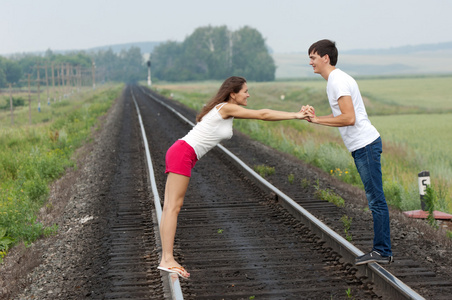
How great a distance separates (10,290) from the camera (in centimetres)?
573

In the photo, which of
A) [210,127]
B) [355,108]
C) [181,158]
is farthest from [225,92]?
[355,108]

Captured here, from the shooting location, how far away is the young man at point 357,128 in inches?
208

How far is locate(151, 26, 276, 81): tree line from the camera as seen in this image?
14862cm

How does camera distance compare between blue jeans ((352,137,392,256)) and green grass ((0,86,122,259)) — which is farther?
green grass ((0,86,122,259))

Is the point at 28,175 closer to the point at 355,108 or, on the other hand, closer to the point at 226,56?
the point at 355,108

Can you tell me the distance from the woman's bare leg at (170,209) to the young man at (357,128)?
142 centimetres

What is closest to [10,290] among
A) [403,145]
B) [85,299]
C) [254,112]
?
[85,299]

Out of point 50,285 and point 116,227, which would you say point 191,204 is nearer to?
point 116,227

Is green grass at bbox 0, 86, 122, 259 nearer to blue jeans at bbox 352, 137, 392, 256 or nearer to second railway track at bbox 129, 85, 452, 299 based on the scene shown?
second railway track at bbox 129, 85, 452, 299

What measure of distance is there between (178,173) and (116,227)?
2782mm

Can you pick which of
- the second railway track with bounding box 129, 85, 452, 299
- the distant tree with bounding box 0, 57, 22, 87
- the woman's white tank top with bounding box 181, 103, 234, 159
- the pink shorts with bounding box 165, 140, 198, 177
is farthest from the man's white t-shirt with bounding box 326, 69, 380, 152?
the distant tree with bounding box 0, 57, 22, 87

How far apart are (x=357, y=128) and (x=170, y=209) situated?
6.49 feet

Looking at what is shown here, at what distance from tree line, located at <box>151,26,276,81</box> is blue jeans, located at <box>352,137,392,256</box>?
14257 centimetres

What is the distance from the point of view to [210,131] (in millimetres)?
5387
